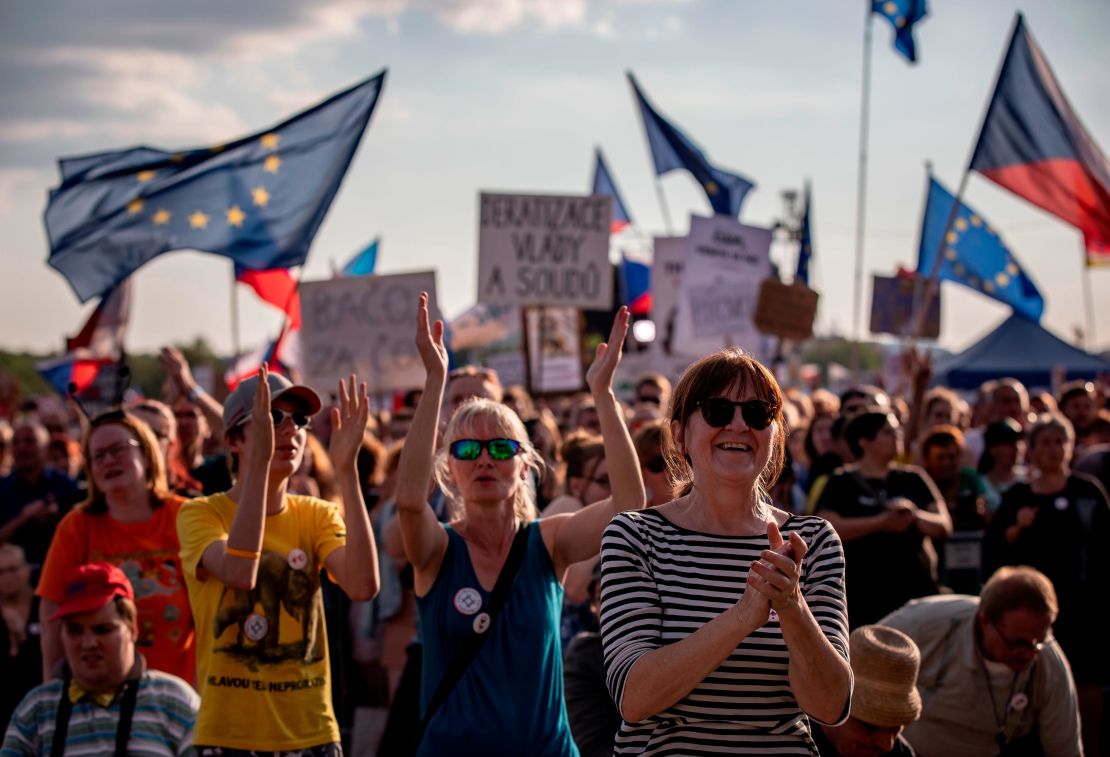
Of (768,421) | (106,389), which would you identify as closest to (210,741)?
(768,421)

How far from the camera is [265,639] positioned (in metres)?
4.36

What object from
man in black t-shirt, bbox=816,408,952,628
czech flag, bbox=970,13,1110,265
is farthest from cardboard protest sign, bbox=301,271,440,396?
man in black t-shirt, bbox=816,408,952,628

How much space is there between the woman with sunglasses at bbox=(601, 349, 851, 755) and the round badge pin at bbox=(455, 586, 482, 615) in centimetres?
110

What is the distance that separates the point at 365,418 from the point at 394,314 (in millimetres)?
6549

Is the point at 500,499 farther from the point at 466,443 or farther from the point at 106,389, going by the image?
the point at 106,389

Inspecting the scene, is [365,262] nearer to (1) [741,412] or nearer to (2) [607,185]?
(2) [607,185]

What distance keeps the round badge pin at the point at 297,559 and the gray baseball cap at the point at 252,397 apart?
1.47 feet

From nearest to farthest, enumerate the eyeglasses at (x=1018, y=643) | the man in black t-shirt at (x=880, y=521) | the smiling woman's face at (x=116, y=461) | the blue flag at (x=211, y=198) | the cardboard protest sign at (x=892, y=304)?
1. the eyeglasses at (x=1018, y=643)
2. the smiling woman's face at (x=116, y=461)
3. the man in black t-shirt at (x=880, y=521)
4. the blue flag at (x=211, y=198)
5. the cardboard protest sign at (x=892, y=304)

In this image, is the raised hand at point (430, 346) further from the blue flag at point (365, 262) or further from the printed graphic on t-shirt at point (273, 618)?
the blue flag at point (365, 262)

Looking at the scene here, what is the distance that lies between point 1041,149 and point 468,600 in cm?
786

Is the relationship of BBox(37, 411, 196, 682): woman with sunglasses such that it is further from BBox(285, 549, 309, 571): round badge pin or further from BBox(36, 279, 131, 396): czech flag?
BBox(36, 279, 131, 396): czech flag

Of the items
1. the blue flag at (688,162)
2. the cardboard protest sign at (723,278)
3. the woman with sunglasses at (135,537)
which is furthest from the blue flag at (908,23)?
the woman with sunglasses at (135,537)

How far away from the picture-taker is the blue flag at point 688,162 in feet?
48.0

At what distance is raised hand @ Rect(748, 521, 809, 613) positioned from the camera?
2.50 metres
